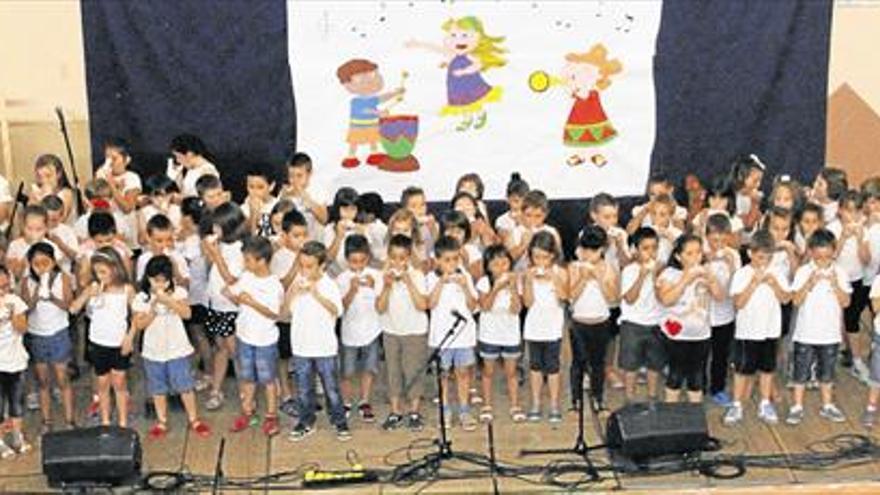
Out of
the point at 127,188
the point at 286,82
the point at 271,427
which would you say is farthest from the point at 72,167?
the point at 271,427

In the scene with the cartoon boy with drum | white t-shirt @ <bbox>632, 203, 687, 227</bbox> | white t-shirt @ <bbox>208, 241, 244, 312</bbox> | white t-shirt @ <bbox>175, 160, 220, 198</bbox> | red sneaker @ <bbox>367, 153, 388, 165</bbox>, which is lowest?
white t-shirt @ <bbox>208, 241, 244, 312</bbox>

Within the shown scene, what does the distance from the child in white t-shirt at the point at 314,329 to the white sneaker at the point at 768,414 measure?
220 centimetres

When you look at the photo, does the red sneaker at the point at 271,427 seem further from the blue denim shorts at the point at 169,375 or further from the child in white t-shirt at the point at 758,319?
the child in white t-shirt at the point at 758,319

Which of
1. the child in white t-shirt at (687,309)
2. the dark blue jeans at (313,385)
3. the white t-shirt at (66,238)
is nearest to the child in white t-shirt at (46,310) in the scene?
the white t-shirt at (66,238)

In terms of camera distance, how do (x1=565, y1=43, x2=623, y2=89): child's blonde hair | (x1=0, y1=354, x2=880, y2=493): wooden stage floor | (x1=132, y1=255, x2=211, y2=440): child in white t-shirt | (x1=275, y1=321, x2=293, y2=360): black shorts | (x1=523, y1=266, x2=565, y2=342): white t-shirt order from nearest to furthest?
(x1=0, y1=354, x2=880, y2=493): wooden stage floor → (x1=132, y1=255, x2=211, y2=440): child in white t-shirt → (x1=523, y1=266, x2=565, y2=342): white t-shirt → (x1=275, y1=321, x2=293, y2=360): black shorts → (x1=565, y1=43, x2=623, y2=89): child's blonde hair

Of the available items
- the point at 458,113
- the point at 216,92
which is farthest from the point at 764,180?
the point at 216,92

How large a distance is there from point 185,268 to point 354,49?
203 cm

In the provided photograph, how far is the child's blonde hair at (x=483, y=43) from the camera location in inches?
374

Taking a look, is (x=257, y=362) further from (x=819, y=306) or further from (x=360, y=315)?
(x=819, y=306)

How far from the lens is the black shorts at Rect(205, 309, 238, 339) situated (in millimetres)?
8281

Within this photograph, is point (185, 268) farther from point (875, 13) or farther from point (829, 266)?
point (875, 13)

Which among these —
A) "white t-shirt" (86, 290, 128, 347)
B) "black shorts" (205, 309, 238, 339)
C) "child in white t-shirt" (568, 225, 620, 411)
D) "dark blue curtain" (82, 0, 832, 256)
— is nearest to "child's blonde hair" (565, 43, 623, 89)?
"dark blue curtain" (82, 0, 832, 256)

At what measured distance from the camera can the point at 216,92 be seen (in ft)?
31.0

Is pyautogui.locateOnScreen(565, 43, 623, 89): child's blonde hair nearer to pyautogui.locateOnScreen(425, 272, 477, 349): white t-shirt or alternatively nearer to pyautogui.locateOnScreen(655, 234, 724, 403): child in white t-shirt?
pyautogui.locateOnScreen(655, 234, 724, 403): child in white t-shirt
